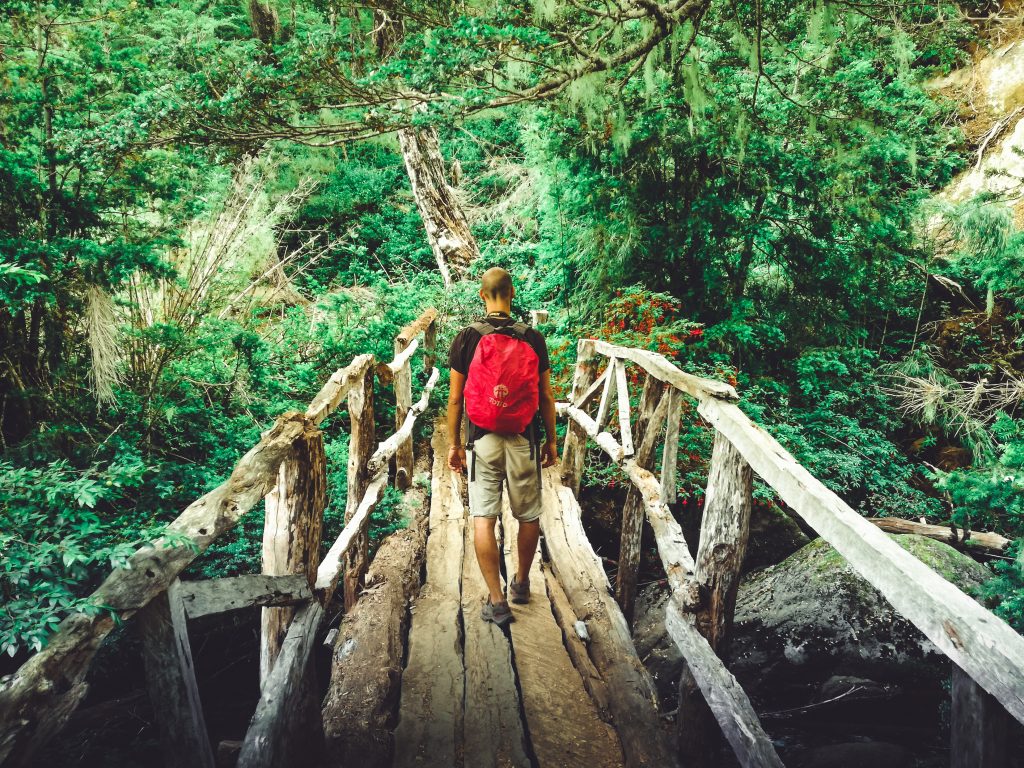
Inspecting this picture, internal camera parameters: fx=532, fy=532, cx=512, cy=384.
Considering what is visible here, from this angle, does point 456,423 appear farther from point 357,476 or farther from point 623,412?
point 623,412

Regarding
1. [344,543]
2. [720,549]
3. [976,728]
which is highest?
[976,728]

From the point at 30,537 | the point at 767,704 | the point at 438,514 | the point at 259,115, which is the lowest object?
the point at 767,704

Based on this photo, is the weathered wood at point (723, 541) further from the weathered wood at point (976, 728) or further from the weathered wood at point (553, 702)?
the weathered wood at point (976, 728)

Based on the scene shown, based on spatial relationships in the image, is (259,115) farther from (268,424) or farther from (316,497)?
(316,497)

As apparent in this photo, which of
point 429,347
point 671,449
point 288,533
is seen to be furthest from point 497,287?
point 429,347

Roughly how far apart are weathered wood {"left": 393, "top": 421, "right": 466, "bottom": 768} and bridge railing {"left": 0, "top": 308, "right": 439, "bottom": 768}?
1.82 ft

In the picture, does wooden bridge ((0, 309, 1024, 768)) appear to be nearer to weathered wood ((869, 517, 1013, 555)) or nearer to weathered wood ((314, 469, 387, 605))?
weathered wood ((314, 469, 387, 605))

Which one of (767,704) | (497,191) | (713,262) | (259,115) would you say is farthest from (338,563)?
(497,191)

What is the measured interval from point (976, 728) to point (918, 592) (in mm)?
299

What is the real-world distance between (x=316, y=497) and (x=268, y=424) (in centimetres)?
306

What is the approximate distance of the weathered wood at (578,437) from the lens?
5660mm

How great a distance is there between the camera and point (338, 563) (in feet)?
8.96

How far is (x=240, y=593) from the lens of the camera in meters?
1.79

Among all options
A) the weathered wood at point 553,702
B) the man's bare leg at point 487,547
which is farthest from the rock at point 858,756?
the man's bare leg at point 487,547
